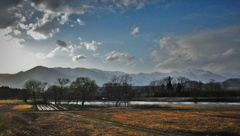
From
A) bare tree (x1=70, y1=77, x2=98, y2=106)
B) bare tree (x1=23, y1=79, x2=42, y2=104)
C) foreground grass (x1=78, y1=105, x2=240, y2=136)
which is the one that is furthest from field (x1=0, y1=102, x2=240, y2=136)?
bare tree (x1=23, y1=79, x2=42, y2=104)

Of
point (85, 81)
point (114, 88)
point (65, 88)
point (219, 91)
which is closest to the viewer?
point (85, 81)

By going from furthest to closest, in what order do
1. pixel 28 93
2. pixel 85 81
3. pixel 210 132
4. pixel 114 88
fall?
pixel 28 93 → pixel 114 88 → pixel 85 81 → pixel 210 132

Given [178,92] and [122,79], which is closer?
[122,79]

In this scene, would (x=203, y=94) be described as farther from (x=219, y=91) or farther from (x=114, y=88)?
(x=114, y=88)

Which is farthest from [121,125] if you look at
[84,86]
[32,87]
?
[32,87]

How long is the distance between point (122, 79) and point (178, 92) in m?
101

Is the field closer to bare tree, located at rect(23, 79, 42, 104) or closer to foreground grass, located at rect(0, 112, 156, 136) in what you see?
foreground grass, located at rect(0, 112, 156, 136)

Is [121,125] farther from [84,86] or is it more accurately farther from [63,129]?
[84,86]

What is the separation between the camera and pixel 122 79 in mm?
108688

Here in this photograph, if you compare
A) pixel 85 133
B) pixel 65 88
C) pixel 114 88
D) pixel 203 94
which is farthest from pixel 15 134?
pixel 203 94

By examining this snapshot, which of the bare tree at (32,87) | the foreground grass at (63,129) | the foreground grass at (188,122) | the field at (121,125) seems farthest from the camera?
the bare tree at (32,87)

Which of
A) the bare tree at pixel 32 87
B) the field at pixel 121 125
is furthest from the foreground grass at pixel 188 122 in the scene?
the bare tree at pixel 32 87

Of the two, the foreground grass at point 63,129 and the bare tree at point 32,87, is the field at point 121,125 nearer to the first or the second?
the foreground grass at point 63,129

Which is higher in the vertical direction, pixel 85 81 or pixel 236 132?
pixel 85 81
